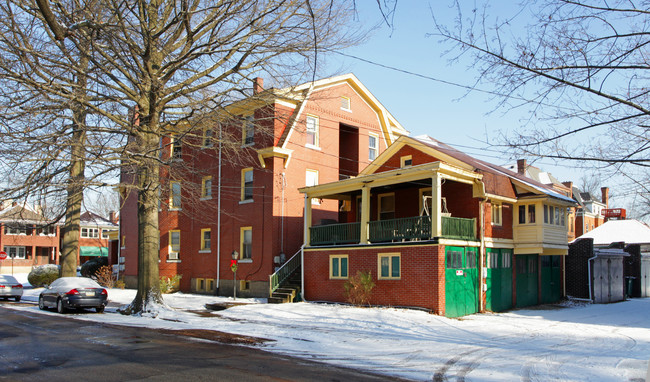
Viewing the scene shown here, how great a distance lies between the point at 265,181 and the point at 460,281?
11487 mm

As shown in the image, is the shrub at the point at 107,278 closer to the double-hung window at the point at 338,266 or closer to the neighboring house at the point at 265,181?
the neighboring house at the point at 265,181

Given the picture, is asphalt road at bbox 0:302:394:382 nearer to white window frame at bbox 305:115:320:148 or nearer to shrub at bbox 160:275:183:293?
white window frame at bbox 305:115:320:148

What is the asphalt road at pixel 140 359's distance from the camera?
8.91 metres

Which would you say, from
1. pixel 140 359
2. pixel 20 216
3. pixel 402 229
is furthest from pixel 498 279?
pixel 20 216

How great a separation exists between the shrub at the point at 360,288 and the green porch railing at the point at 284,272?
403cm

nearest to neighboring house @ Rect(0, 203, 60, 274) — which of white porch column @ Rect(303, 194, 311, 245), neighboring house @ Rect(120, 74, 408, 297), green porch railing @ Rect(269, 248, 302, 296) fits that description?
neighboring house @ Rect(120, 74, 408, 297)

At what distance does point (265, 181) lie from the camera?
88.9 feet

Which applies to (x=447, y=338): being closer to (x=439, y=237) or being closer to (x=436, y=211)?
(x=439, y=237)

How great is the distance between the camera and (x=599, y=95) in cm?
853

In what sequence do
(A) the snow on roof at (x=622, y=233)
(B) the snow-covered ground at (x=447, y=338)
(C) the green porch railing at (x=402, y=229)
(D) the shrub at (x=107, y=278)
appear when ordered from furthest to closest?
(D) the shrub at (x=107, y=278), (A) the snow on roof at (x=622, y=233), (C) the green porch railing at (x=402, y=229), (B) the snow-covered ground at (x=447, y=338)

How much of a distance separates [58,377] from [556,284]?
25.5 metres

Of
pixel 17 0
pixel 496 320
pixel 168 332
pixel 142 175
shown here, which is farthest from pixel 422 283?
pixel 17 0

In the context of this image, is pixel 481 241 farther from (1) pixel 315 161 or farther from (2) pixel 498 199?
(1) pixel 315 161

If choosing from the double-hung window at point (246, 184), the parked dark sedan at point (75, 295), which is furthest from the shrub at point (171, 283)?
the parked dark sedan at point (75, 295)
